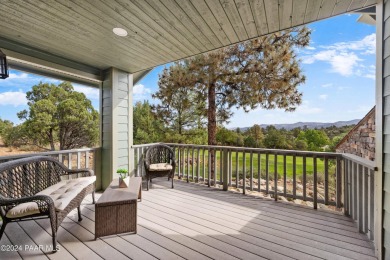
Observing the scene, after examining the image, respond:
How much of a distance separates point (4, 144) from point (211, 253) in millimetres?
9424

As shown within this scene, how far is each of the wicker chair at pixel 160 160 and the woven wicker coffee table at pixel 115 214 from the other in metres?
1.69

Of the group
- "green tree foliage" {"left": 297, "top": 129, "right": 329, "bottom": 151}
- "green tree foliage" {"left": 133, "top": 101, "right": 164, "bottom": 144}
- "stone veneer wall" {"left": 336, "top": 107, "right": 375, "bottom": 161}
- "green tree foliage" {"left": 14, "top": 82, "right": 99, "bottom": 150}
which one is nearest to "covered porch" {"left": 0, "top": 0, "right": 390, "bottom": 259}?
"stone veneer wall" {"left": 336, "top": 107, "right": 375, "bottom": 161}

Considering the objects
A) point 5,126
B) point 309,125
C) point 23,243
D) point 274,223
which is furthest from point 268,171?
point 5,126

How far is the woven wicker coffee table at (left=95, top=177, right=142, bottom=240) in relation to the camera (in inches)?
83.5

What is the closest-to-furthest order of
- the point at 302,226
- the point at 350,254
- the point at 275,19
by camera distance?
the point at 350,254
the point at 275,19
the point at 302,226

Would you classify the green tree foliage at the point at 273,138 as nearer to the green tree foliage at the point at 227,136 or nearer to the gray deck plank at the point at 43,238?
the green tree foliage at the point at 227,136

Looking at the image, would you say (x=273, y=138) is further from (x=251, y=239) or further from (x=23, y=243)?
(x=23, y=243)

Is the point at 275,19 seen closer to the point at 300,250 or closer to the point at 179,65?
the point at 300,250

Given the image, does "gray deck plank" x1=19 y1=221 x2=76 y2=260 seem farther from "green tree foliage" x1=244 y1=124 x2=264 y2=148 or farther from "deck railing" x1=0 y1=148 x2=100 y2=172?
"green tree foliage" x1=244 y1=124 x2=264 y2=148

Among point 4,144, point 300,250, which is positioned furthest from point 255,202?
point 4,144

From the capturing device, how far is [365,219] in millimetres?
2225

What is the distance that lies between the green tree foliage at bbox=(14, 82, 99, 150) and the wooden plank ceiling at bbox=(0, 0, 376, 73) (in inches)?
260

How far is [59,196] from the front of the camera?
2.24m

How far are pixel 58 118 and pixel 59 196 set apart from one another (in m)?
8.04
